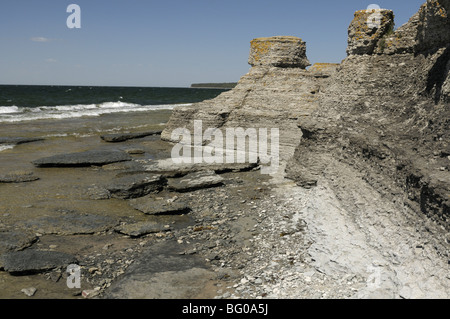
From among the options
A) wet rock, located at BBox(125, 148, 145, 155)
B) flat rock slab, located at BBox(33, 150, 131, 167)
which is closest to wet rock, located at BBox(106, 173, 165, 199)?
flat rock slab, located at BBox(33, 150, 131, 167)

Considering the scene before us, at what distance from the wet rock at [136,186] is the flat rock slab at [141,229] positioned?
208 centimetres

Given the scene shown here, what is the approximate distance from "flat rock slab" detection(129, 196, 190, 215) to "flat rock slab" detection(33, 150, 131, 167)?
4.58m

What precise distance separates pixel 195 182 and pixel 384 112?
5.30m

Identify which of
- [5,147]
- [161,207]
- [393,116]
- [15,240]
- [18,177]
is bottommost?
[15,240]

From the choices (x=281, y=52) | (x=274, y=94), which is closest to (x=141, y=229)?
(x=274, y=94)

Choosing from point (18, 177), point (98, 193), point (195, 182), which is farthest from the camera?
point (18, 177)

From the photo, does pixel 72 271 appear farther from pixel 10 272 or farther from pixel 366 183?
pixel 366 183

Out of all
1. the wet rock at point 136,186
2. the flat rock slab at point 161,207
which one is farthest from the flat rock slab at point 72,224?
the wet rock at point 136,186

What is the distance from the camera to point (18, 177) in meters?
11.8

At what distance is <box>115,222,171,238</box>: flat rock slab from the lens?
7.84 meters

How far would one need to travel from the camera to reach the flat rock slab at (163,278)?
555 centimetres

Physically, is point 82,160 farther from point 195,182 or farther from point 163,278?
point 163,278

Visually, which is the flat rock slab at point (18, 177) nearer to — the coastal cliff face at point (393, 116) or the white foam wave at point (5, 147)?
the white foam wave at point (5, 147)
